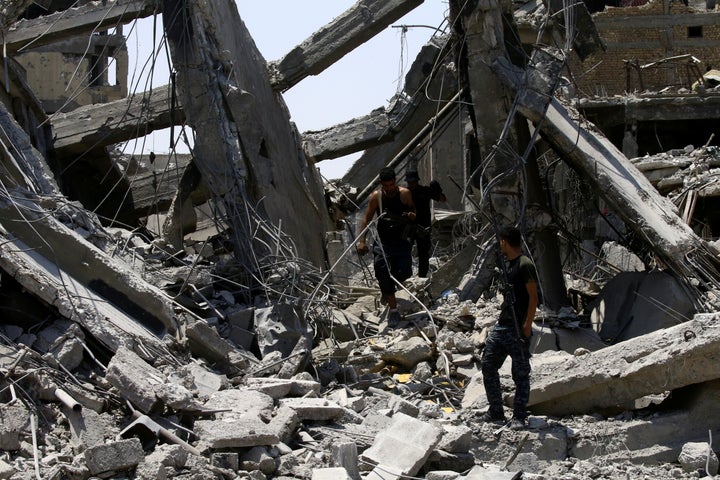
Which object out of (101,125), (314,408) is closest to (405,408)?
(314,408)

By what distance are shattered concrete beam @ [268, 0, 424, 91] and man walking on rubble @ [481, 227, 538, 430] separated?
6.23 m

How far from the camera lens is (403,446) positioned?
5793 mm

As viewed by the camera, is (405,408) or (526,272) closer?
(526,272)

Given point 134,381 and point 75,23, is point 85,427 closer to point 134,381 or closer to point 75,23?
point 134,381

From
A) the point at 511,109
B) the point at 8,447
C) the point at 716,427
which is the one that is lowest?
the point at 716,427

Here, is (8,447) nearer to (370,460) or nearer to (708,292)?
(370,460)

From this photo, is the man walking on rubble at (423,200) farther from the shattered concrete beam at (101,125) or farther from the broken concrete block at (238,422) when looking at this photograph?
the shattered concrete beam at (101,125)

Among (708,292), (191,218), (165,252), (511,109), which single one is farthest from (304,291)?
(191,218)

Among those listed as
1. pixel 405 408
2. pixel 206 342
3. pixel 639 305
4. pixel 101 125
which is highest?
pixel 101 125

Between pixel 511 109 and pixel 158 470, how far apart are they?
17.7 ft

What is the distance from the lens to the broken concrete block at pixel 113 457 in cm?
520

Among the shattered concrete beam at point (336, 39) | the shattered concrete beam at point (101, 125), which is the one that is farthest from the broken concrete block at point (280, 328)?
the shattered concrete beam at point (101, 125)

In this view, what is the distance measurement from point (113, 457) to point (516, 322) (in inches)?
106

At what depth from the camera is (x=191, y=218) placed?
13062 mm
